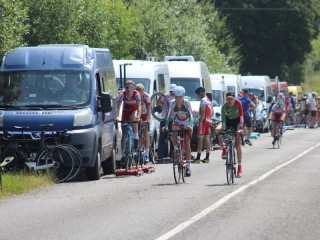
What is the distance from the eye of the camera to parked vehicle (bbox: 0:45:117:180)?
2058 cm

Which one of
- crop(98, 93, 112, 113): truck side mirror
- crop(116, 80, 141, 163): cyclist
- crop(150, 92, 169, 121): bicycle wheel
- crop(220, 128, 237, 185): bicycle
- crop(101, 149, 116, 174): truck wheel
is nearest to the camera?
crop(220, 128, 237, 185): bicycle

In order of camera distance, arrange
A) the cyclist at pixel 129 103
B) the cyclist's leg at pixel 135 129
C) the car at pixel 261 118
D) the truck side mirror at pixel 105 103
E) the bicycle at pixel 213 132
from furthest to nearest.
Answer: the car at pixel 261 118 < the bicycle at pixel 213 132 < the cyclist at pixel 129 103 < the cyclist's leg at pixel 135 129 < the truck side mirror at pixel 105 103

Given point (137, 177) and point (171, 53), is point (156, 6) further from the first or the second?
point (137, 177)

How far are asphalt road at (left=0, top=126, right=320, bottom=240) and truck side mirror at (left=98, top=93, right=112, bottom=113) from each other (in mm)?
1332

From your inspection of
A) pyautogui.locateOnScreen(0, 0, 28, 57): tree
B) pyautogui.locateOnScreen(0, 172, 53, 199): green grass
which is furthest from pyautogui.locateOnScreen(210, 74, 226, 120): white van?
pyautogui.locateOnScreen(0, 172, 53, 199): green grass

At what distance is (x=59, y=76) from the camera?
2156 centimetres

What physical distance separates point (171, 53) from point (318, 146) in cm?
1741

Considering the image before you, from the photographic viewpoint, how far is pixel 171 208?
592 inches

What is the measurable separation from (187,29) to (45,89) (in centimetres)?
3946

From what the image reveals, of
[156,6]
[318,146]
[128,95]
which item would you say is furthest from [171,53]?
[128,95]

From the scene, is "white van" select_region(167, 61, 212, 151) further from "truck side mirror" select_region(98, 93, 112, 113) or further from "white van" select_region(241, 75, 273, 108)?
"white van" select_region(241, 75, 273, 108)

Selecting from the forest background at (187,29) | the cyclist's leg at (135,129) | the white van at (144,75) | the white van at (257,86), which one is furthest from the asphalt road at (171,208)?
the white van at (257,86)

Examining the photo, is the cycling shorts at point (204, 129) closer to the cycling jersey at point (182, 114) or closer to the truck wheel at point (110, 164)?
the truck wheel at point (110, 164)

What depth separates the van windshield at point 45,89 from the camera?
21.2 metres
